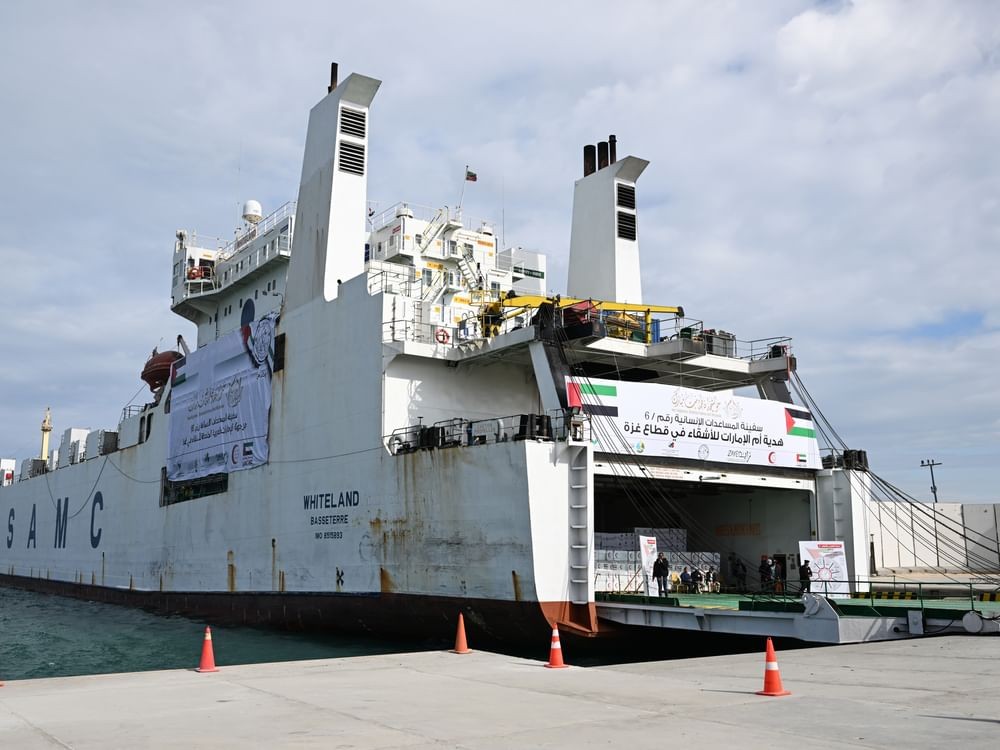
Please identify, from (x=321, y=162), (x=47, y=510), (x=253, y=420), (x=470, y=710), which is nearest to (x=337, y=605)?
(x=253, y=420)

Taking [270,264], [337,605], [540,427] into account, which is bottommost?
[337,605]

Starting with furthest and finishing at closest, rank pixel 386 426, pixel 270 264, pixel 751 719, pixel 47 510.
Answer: pixel 47 510, pixel 270 264, pixel 386 426, pixel 751 719

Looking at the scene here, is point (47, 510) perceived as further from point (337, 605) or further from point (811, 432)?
point (811, 432)

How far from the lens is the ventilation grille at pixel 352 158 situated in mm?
21969

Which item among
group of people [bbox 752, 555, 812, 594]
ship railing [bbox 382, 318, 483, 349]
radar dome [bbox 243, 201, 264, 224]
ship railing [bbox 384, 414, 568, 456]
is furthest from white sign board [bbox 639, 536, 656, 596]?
radar dome [bbox 243, 201, 264, 224]

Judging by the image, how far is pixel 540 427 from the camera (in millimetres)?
16531

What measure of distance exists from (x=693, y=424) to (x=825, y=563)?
3.91m

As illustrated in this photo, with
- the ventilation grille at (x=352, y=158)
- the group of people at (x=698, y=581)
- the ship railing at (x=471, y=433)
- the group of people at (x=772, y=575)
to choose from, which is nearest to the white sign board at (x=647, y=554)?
the group of people at (x=698, y=581)

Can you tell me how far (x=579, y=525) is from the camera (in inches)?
639

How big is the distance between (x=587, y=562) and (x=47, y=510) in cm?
3779

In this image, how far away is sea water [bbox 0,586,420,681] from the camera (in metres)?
18.1

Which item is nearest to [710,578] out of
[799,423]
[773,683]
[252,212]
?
[799,423]

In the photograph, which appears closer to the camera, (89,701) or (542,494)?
(89,701)

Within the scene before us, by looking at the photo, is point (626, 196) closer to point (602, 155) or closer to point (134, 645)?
point (602, 155)
